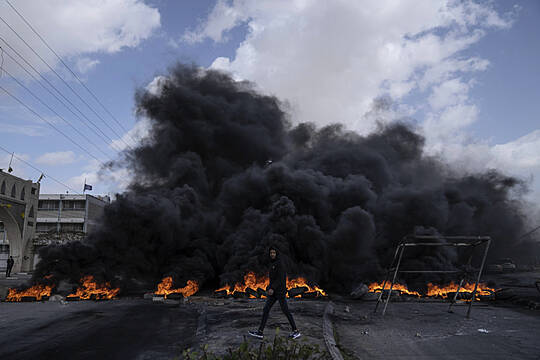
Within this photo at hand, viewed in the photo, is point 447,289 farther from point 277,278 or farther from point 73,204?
point 73,204

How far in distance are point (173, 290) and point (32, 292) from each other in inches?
304

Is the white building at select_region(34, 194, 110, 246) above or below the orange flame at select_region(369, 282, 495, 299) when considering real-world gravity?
above

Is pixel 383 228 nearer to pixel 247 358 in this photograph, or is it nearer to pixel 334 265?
pixel 334 265

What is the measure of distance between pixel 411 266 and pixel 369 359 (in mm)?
20601

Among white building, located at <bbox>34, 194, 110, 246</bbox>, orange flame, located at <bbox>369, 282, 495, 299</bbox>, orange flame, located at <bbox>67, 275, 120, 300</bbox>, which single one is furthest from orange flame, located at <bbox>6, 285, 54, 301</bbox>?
white building, located at <bbox>34, 194, 110, 246</bbox>

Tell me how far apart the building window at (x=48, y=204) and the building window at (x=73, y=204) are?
4.72ft

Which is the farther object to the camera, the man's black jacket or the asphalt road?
the man's black jacket

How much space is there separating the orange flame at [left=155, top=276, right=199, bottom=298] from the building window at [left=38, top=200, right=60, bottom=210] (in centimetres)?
5758

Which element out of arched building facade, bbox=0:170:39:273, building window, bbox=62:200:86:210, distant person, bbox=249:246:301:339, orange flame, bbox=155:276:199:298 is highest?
building window, bbox=62:200:86:210

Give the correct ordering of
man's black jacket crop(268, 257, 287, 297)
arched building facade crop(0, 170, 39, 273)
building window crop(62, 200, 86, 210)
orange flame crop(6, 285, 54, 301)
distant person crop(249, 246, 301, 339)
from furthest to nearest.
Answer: building window crop(62, 200, 86, 210) → arched building facade crop(0, 170, 39, 273) → orange flame crop(6, 285, 54, 301) → man's black jacket crop(268, 257, 287, 297) → distant person crop(249, 246, 301, 339)

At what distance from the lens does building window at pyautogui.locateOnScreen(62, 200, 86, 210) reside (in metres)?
68.9

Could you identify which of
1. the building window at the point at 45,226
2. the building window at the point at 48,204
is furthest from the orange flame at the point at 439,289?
the building window at the point at 48,204

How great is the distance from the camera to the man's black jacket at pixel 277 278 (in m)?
8.88

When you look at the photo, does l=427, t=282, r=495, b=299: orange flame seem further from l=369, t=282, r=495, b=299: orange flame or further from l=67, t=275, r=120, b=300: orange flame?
l=67, t=275, r=120, b=300: orange flame
